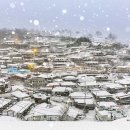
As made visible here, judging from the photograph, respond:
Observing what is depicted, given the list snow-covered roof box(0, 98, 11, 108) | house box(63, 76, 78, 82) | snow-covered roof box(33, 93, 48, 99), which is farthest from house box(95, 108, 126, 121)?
house box(63, 76, 78, 82)

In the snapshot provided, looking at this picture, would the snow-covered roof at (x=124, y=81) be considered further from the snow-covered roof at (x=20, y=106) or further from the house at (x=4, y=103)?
the house at (x=4, y=103)

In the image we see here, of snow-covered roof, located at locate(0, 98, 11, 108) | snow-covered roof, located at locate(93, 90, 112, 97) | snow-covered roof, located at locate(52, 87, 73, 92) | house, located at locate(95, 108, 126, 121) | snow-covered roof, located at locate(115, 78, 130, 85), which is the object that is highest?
snow-covered roof, located at locate(115, 78, 130, 85)

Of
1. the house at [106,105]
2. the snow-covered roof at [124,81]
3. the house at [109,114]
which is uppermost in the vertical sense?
the snow-covered roof at [124,81]

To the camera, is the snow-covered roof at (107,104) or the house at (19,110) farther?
the snow-covered roof at (107,104)

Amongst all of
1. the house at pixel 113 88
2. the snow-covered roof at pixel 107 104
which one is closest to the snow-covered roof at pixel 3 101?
the snow-covered roof at pixel 107 104

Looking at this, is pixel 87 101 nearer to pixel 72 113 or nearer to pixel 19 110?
pixel 72 113

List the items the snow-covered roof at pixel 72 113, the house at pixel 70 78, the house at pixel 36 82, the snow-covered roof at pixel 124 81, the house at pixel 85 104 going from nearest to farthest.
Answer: the snow-covered roof at pixel 72 113
the house at pixel 85 104
the snow-covered roof at pixel 124 81
the house at pixel 36 82
the house at pixel 70 78

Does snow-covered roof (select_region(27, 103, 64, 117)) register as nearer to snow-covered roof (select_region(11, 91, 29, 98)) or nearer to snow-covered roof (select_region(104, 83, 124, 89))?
snow-covered roof (select_region(11, 91, 29, 98))

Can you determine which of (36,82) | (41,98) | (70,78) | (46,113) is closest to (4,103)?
(41,98)
